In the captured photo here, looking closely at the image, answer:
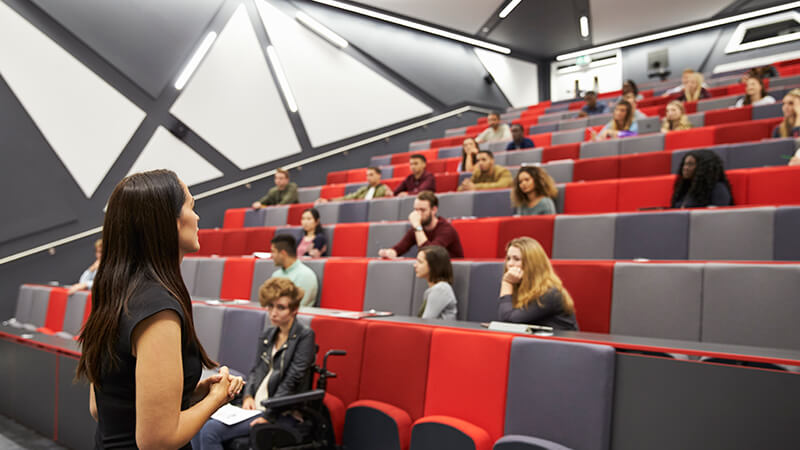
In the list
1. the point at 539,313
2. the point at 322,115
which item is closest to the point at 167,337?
the point at 539,313

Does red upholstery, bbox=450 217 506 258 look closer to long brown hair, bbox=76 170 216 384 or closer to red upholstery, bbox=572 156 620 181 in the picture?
red upholstery, bbox=572 156 620 181

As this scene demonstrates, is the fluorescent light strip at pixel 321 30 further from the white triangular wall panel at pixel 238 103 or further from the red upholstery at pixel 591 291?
the red upholstery at pixel 591 291

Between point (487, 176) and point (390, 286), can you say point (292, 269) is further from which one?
point (487, 176)

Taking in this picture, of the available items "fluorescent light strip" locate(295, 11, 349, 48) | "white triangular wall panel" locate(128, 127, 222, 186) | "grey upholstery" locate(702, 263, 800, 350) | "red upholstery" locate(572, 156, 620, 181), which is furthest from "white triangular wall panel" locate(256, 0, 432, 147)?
"grey upholstery" locate(702, 263, 800, 350)

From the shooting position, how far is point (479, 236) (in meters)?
1.03

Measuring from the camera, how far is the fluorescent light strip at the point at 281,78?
Result: 2.14 m

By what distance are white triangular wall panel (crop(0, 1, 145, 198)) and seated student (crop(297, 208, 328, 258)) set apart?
82cm

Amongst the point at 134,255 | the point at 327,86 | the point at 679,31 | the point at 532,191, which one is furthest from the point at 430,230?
the point at 679,31

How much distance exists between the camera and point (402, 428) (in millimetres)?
581

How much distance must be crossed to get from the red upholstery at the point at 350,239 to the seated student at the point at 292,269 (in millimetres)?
204

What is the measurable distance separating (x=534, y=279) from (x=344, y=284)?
41 centimetres

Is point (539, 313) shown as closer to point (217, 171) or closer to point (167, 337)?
point (167, 337)

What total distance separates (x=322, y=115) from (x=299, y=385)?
1795 millimetres

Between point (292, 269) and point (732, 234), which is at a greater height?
point (732, 234)
